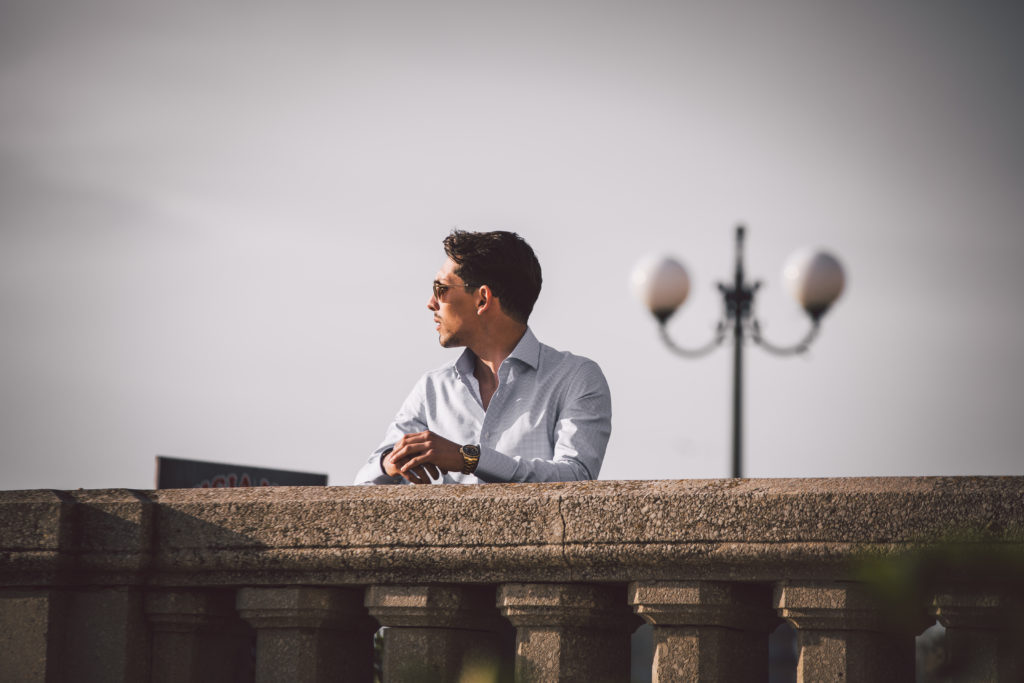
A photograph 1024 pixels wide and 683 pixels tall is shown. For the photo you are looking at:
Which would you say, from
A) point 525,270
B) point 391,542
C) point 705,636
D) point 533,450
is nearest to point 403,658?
point 391,542

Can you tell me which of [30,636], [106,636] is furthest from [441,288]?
[30,636]

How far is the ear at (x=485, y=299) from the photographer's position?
3602 millimetres

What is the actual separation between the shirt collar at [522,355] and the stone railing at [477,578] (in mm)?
867

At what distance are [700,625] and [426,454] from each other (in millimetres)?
902

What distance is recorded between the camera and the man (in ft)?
9.90

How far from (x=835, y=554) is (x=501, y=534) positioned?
0.66 meters

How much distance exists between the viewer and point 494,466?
2.98m

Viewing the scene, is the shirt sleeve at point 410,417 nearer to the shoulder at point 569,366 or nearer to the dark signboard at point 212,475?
the shoulder at point 569,366

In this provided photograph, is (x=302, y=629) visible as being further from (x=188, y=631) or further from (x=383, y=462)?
(x=383, y=462)

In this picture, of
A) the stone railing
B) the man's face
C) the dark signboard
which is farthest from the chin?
the dark signboard

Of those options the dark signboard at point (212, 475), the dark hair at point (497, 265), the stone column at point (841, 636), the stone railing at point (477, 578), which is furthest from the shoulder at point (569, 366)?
the dark signboard at point (212, 475)

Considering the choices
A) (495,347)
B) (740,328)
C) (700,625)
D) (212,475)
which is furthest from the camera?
(740,328)

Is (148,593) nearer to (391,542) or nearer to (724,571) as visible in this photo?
(391,542)

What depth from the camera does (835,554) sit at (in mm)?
2209
